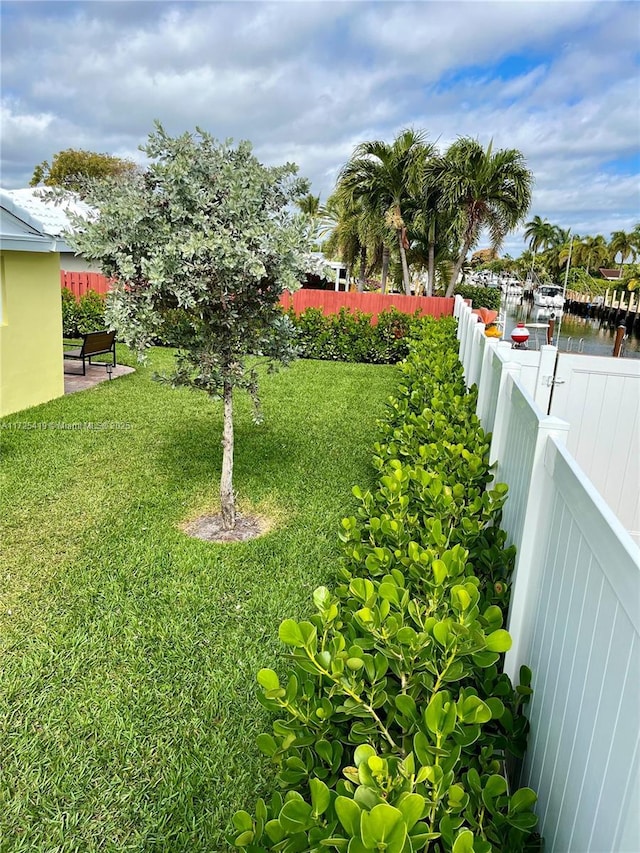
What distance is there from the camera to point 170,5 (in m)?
4.49

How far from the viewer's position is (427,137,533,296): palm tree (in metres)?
18.8

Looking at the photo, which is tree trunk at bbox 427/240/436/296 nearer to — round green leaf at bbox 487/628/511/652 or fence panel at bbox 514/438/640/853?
fence panel at bbox 514/438/640/853

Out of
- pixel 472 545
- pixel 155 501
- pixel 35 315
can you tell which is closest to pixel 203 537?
pixel 155 501

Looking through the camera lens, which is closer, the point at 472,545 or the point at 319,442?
the point at 472,545

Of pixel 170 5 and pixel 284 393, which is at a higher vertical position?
pixel 170 5

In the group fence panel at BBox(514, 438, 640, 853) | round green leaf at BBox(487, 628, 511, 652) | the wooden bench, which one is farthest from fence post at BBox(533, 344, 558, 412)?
the wooden bench

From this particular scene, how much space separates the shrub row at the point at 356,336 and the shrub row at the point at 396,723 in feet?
41.2

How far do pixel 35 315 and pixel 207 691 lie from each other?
7121mm

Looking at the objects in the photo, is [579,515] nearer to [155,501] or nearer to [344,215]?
[155,501]

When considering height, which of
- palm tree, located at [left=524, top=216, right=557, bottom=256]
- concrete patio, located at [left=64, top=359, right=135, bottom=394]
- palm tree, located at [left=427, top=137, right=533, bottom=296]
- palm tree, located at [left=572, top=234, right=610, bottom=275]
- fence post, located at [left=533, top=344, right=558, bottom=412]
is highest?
palm tree, located at [left=524, top=216, right=557, bottom=256]

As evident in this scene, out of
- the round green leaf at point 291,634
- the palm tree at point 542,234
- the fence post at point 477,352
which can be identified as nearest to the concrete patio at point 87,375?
the fence post at point 477,352

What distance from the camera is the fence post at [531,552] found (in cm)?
202

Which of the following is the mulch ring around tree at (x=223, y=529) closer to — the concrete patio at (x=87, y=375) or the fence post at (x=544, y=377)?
the fence post at (x=544, y=377)

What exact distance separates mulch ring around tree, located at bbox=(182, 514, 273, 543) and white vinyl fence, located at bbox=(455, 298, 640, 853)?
281cm
